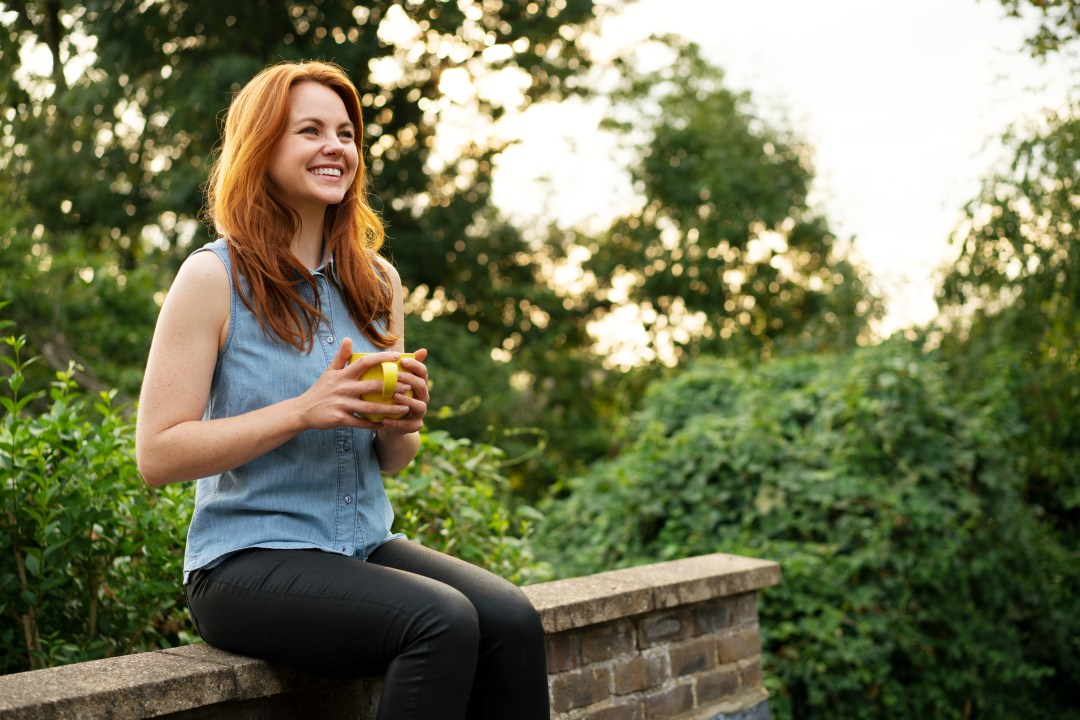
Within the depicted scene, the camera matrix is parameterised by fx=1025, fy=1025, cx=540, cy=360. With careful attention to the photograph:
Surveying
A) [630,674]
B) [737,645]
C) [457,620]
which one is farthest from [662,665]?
[457,620]

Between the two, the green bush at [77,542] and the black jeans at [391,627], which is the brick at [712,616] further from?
the green bush at [77,542]

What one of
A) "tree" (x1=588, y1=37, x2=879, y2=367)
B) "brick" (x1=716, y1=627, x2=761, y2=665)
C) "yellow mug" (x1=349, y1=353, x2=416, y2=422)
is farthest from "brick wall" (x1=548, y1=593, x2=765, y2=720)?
"tree" (x1=588, y1=37, x2=879, y2=367)

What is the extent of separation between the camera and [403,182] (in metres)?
12.9

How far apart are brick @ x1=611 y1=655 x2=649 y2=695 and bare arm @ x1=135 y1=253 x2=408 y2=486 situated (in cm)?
140

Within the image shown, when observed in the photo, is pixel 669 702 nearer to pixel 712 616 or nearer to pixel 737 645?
pixel 712 616

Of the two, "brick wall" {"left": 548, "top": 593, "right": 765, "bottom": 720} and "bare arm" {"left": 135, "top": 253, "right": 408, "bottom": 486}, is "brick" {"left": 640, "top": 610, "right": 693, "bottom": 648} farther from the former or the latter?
"bare arm" {"left": 135, "top": 253, "right": 408, "bottom": 486}

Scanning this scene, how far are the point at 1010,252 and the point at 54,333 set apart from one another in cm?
686

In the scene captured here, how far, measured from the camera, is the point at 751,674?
3.57m

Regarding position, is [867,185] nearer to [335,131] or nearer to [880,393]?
[880,393]

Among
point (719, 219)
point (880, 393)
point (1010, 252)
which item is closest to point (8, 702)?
point (880, 393)

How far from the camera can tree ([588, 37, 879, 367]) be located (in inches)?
632

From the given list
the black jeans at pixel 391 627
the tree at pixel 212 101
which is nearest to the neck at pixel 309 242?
the black jeans at pixel 391 627

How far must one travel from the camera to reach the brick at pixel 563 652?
8.87 feet

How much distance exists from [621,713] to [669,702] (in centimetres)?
26
